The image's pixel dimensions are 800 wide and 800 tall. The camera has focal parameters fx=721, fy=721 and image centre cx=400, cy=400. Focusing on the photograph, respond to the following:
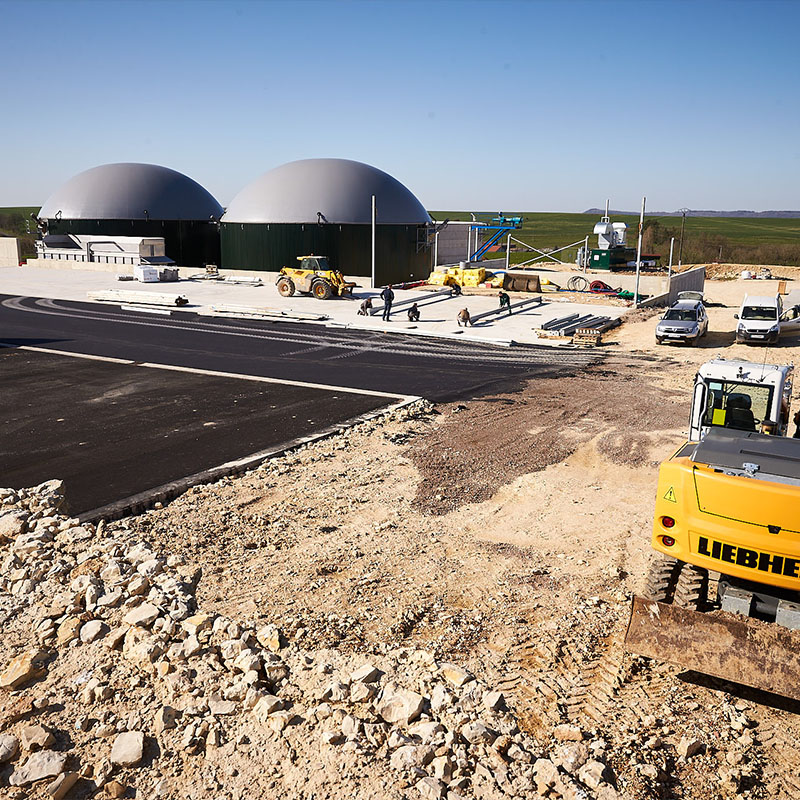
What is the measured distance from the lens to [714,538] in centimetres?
661

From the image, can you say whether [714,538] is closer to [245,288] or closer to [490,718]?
[490,718]

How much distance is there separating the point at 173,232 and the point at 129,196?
172 inches

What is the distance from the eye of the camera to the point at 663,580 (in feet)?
24.3

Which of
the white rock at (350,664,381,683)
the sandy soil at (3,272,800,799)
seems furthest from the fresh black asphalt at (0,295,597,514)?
the white rock at (350,664,381,683)

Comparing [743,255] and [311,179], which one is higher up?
[311,179]

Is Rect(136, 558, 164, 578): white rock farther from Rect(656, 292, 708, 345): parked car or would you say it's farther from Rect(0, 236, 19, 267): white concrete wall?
Rect(0, 236, 19, 267): white concrete wall

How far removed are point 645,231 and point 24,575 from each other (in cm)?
9629

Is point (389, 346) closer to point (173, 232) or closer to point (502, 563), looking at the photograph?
point (502, 563)

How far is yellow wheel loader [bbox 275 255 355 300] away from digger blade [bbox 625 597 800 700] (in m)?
33.5

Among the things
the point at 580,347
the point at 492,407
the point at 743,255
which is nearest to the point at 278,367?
the point at 492,407

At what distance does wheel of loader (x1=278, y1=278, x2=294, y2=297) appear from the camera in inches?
1575

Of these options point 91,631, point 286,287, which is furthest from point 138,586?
point 286,287

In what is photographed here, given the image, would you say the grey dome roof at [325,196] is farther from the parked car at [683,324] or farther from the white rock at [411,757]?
the white rock at [411,757]

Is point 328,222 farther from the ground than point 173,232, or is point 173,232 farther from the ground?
point 328,222
